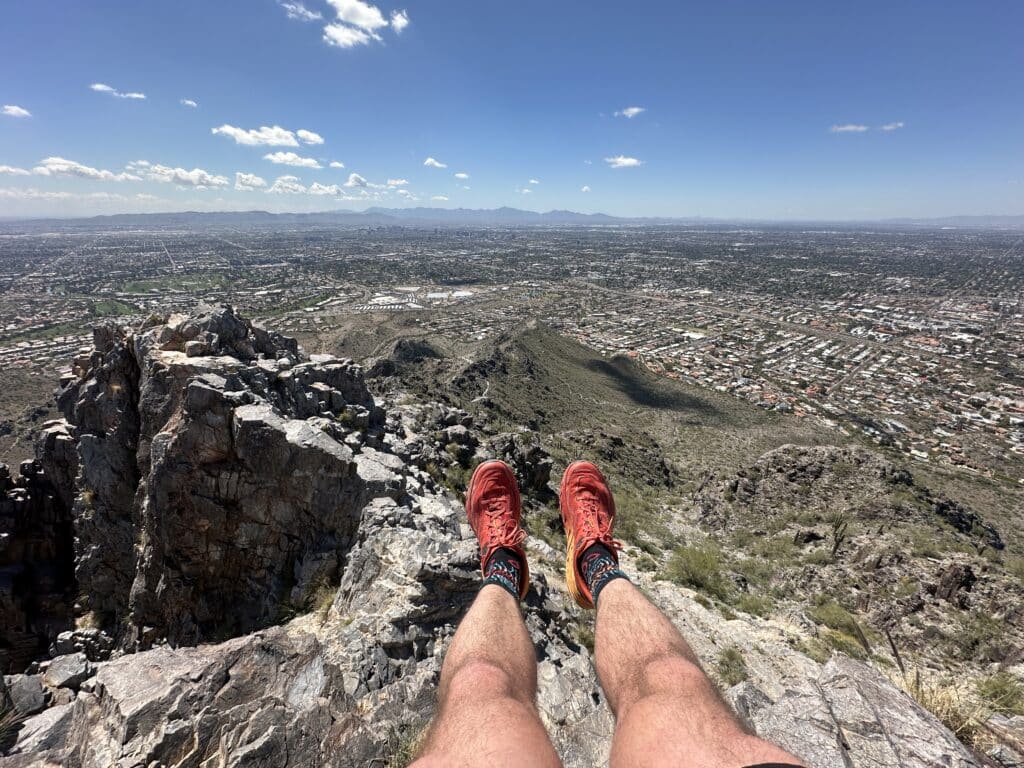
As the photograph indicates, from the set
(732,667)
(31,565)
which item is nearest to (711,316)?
(732,667)

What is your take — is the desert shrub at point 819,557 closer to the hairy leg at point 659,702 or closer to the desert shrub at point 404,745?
the hairy leg at point 659,702

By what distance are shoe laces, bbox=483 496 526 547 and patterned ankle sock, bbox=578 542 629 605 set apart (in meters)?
0.85

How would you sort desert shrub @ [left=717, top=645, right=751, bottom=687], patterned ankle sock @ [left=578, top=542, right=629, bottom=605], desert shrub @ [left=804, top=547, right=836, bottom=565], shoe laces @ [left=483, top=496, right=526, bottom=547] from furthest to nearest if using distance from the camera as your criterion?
1. desert shrub @ [left=804, top=547, right=836, bottom=565]
2. desert shrub @ [left=717, top=645, right=751, bottom=687]
3. shoe laces @ [left=483, top=496, right=526, bottom=547]
4. patterned ankle sock @ [left=578, top=542, right=629, bottom=605]

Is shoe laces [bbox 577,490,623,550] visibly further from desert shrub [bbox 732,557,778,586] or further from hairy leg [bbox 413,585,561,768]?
desert shrub [bbox 732,557,778,586]

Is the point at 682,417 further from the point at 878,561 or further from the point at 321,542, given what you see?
the point at 321,542

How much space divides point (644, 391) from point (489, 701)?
50030 millimetres

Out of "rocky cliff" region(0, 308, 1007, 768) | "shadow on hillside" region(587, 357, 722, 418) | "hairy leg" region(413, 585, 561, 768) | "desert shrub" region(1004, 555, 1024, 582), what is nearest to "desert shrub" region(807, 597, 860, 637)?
"rocky cliff" region(0, 308, 1007, 768)

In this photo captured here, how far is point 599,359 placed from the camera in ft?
202

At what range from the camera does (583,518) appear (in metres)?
6.25

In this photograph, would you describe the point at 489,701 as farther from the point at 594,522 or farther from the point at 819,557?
the point at 819,557

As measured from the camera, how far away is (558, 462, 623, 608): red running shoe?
542 centimetres

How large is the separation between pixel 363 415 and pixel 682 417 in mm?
36538

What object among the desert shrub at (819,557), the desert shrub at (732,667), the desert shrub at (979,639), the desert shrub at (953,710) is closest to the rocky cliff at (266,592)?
the desert shrub at (732,667)

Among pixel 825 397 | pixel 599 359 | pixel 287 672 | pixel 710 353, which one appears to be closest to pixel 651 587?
pixel 287 672
